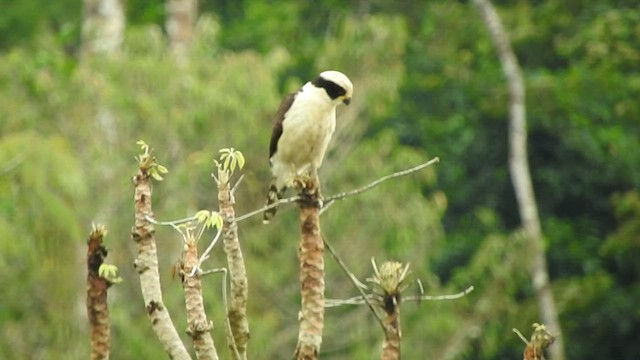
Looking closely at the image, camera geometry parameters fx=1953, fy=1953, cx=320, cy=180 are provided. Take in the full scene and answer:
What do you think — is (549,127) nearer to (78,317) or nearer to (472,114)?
(472,114)

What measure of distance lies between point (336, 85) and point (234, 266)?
127 inches

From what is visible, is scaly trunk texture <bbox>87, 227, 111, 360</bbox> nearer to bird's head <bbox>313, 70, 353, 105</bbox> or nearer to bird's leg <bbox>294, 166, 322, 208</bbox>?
bird's leg <bbox>294, 166, 322, 208</bbox>

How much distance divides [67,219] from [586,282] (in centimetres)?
770

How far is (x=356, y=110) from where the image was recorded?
17.1 metres

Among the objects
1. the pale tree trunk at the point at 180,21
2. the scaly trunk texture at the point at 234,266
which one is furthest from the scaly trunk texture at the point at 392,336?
the pale tree trunk at the point at 180,21

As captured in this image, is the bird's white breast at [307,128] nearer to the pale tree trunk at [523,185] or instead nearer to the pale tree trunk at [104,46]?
the pale tree trunk at [104,46]

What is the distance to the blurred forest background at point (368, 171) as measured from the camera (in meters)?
15.1

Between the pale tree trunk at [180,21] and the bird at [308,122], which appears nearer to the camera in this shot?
the bird at [308,122]

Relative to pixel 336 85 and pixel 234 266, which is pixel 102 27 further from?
pixel 234 266

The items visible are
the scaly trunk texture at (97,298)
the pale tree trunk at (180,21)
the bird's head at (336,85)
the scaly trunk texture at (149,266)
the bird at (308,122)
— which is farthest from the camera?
the pale tree trunk at (180,21)

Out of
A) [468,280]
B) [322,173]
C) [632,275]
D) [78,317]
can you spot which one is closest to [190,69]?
[322,173]

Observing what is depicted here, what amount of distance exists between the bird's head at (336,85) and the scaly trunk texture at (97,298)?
316 centimetres

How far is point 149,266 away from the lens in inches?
221

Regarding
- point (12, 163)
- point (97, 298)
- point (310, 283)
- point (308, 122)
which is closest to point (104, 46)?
point (12, 163)
